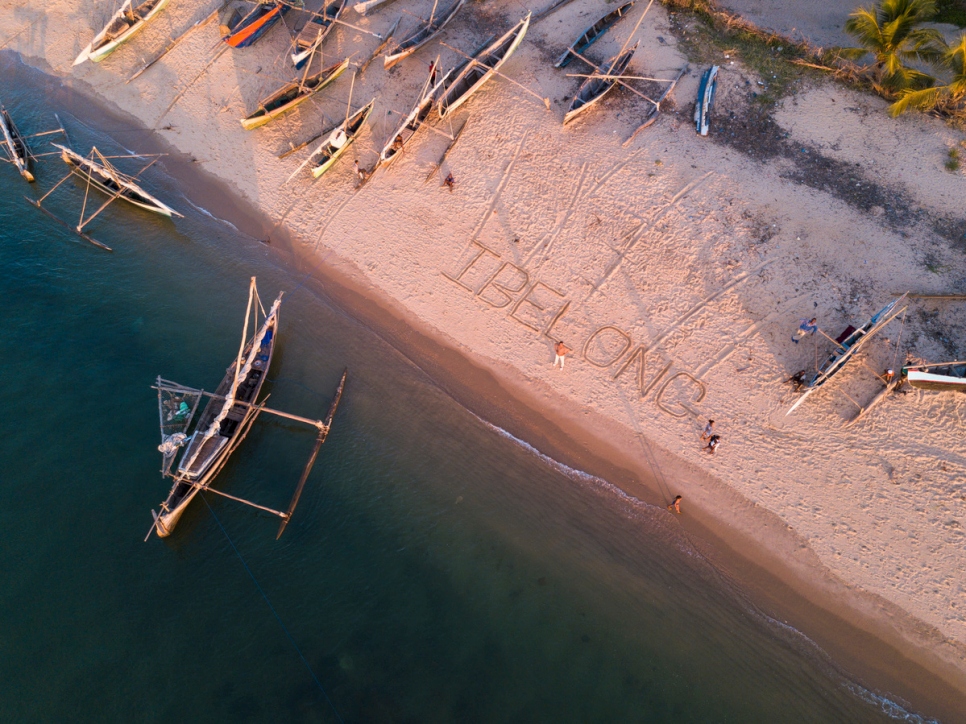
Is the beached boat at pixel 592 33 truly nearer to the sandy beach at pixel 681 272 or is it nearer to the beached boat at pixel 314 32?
the sandy beach at pixel 681 272

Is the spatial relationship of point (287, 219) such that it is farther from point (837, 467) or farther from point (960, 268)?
point (960, 268)

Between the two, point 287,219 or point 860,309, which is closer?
point 860,309

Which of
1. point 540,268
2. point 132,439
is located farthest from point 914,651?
point 132,439

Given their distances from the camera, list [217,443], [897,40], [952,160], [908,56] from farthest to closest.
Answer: [908,56] < [897,40] < [952,160] < [217,443]

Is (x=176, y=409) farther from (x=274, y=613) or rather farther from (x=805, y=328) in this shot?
(x=805, y=328)

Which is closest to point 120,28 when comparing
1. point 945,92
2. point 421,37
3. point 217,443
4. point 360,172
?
point 421,37

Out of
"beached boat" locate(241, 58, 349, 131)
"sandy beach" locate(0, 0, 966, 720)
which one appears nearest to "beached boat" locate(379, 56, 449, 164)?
"sandy beach" locate(0, 0, 966, 720)
